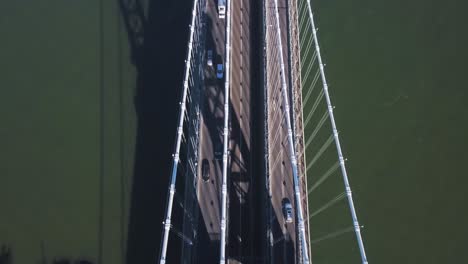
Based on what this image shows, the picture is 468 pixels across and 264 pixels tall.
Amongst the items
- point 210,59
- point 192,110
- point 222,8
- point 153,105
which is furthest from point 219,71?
point 153,105

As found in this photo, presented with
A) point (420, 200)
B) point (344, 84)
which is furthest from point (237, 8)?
point (420, 200)

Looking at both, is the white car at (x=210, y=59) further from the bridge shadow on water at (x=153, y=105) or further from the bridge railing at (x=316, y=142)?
the bridge railing at (x=316, y=142)

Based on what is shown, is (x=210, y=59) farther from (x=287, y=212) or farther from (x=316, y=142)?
(x=287, y=212)

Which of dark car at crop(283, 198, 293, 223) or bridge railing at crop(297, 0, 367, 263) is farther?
bridge railing at crop(297, 0, 367, 263)

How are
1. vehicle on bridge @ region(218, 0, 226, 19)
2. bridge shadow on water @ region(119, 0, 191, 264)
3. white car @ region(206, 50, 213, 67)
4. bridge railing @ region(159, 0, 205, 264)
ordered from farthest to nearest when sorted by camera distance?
vehicle on bridge @ region(218, 0, 226, 19), white car @ region(206, 50, 213, 67), bridge shadow on water @ region(119, 0, 191, 264), bridge railing @ region(159, 0, 205, 264)

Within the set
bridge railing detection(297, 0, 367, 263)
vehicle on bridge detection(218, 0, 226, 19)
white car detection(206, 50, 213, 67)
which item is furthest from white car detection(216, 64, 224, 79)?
bridge railing detection(297, 0, 367, 263)

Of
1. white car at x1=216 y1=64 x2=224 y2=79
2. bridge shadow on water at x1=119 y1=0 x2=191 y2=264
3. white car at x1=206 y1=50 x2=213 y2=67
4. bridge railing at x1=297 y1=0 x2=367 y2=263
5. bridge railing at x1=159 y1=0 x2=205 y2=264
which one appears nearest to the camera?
bridge railing at x1=159 y1=0 x2=205 y2=264

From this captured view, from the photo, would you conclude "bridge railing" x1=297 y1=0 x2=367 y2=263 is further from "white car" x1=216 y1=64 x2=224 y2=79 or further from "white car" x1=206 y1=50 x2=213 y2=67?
"white car" x1=206 y1=50 x2=213 y2=67

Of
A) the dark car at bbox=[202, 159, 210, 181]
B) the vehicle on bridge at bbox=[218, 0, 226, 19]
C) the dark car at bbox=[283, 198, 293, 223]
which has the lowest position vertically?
the dark car at bbox=[283, 198, 293, 223]

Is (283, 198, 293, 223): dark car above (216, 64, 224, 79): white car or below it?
below
